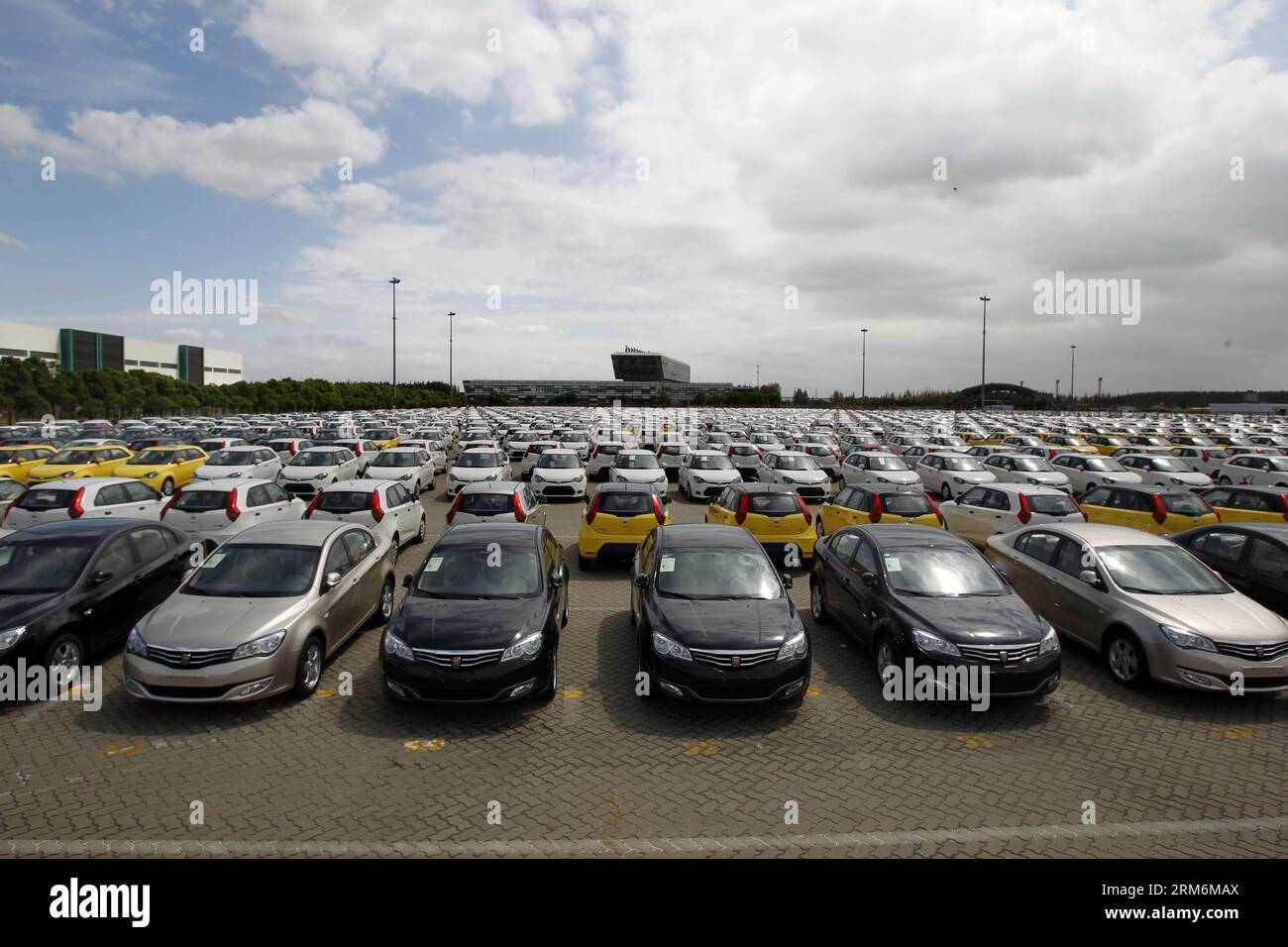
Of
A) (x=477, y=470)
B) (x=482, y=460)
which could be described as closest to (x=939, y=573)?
(x=477, y=470)

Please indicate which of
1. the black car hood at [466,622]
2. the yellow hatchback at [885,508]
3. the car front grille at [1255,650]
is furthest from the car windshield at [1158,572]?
the black car hood at [466,622]

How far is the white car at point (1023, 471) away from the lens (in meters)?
20.8

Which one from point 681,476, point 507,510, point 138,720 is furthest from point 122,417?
point 138,720

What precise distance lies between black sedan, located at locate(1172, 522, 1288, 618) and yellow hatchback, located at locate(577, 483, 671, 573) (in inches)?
323

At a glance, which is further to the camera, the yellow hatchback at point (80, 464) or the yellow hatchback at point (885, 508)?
the yellow hatchback at point (80, 464)

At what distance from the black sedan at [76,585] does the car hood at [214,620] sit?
1020 mm

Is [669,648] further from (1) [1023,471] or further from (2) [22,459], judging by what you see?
(2) [22,459]

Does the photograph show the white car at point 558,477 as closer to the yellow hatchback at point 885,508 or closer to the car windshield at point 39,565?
the yellow hatchback at point 885,508

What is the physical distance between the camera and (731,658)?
6547mm

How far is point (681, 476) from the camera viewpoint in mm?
22562

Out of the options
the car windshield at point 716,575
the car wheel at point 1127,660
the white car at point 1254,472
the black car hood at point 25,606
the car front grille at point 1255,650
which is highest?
the white car at point 1254,472

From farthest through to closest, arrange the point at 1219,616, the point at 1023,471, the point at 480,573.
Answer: the point at 1023,471
the point at 480,573
the point at 1219,616

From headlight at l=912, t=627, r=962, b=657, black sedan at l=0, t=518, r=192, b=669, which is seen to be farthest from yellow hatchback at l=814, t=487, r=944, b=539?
black sedan at l=0, t=518, r=192, b=669

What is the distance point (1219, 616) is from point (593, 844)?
22.8ft
